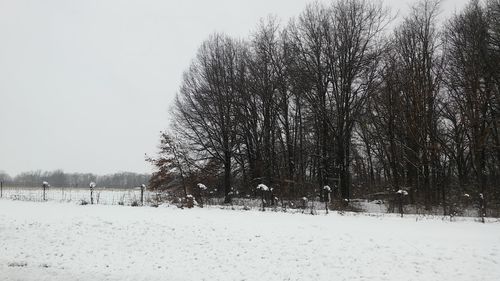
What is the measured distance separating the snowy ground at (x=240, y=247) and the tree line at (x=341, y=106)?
8756 millimetres

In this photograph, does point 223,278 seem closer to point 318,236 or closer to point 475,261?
point 318,236

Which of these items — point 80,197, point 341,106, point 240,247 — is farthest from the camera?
point 80,197

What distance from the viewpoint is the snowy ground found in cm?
1067

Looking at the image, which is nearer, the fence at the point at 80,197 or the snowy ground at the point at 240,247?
the snowy ground at the point at 240,247

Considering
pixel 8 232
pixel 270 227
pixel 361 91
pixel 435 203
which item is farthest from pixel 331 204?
pixel 8 232

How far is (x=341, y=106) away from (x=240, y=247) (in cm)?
1796

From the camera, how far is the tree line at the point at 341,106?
26.7m

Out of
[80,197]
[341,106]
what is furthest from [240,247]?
[80,197]

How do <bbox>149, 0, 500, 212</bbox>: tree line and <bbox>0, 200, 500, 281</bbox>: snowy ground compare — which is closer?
<bbox>0, 200, 500, 281</bbox>: snowy ground

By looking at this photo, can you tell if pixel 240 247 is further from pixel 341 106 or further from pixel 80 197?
pixel 80 197

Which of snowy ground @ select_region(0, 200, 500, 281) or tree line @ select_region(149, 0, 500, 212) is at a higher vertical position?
tree line @ select_region(149, 0, 500, 212)

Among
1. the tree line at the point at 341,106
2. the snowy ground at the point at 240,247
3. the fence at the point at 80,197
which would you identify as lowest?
the snowy ground at the point at 240,247

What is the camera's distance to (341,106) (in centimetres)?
2853

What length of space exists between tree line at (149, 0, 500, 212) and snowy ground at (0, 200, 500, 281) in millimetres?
8756
